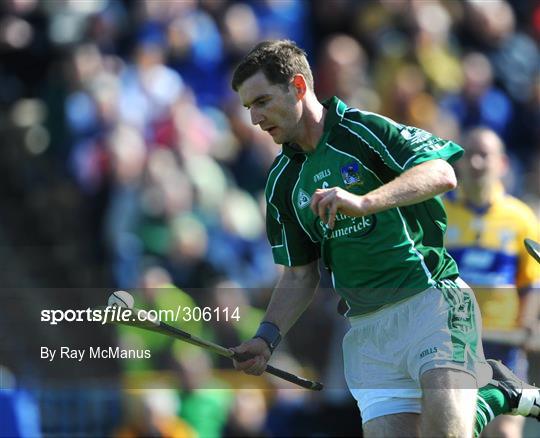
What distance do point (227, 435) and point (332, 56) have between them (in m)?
3.71

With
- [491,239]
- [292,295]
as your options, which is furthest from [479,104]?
[292,295]

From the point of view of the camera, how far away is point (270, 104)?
18.7ft

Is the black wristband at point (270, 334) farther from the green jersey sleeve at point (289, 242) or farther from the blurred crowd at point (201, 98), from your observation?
the blurred crowd at point (201, 98)

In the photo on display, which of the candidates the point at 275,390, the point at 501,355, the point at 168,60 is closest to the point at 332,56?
the point at 168,60

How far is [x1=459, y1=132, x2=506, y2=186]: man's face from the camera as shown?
8.18 m

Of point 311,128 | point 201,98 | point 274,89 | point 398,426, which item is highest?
point 201,98

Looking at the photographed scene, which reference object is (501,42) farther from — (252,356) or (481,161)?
(252,356)

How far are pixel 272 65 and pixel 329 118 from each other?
13.7 inches

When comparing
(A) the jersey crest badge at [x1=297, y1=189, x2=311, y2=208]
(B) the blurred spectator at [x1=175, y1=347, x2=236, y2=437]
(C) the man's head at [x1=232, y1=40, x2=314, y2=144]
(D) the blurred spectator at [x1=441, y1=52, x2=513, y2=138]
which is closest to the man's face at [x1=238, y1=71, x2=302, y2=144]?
(C) the man's head at [x1=232, y1=40, x2=314, y2=144]

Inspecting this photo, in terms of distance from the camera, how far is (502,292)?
784 cm

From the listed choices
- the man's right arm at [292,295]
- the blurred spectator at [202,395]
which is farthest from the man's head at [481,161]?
the man's right arm at [292,295]

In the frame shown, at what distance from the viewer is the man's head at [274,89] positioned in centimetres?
571

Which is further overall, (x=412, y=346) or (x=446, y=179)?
(x=412, y=346)

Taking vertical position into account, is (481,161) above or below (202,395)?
above
